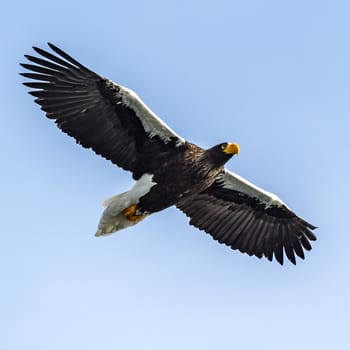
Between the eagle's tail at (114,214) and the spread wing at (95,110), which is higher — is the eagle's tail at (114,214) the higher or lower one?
the lower one

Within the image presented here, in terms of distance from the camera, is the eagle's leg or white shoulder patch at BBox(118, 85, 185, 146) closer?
white shoulder patch at BBox(118, 85, 185, 146)

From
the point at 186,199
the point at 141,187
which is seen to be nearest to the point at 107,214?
the point at 141,187

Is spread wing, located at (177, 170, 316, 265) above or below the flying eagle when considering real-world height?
above

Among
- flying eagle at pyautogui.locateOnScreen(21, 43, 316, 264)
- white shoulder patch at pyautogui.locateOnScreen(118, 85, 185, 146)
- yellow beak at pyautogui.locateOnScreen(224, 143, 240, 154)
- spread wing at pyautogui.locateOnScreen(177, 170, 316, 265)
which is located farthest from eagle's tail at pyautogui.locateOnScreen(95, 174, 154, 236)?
spread wing at pyautogui.locateOnScreen(177, 170, 316, 265)

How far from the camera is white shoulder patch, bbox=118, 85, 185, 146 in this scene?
19406 mm

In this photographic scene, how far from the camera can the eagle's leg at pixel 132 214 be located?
19.8 meters

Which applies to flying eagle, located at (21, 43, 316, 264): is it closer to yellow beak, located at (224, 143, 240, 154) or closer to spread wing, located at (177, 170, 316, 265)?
yellow beak, located at (224, 143, 240, 154)

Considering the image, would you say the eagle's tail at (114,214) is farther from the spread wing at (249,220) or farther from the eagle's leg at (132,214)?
the spread wing at (249,220)

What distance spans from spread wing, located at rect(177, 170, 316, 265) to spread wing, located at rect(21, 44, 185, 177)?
190cm

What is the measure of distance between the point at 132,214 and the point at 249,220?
2.82m

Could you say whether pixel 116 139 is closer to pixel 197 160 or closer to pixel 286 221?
pixel 197 160

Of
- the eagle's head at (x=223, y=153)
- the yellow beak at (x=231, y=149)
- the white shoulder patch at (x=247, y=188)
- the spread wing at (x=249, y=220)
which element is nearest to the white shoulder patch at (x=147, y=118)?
the eagle's head at (x=223, y=153)

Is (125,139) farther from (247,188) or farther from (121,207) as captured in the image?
(247,188)

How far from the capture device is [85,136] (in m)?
19.8
